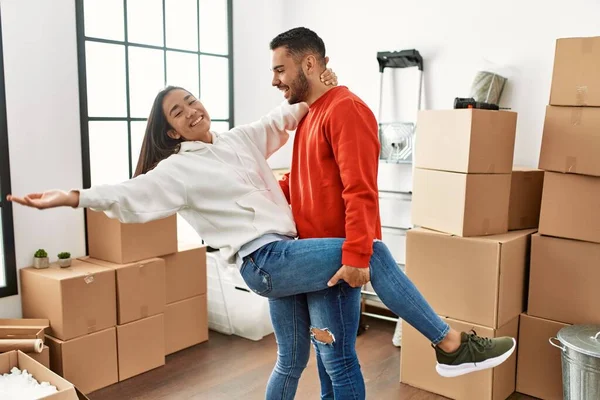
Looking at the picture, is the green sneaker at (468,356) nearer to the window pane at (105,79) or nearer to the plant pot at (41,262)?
the plant pot at (41,262)

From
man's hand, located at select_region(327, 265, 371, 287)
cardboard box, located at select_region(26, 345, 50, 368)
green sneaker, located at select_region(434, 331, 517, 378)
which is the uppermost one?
man's hand, located at select_region(327, 265, 371, 287)

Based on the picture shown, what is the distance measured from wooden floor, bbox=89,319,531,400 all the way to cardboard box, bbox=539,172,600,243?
2.70 ft

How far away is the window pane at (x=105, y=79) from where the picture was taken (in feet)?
9.98

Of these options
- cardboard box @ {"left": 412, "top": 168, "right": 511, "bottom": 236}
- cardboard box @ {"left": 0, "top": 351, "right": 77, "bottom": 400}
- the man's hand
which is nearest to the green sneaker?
the man's hand

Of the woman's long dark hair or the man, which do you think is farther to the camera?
the woman's long dark hair

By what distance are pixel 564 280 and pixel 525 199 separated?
0.43 meters

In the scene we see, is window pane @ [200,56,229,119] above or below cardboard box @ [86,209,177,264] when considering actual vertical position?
above

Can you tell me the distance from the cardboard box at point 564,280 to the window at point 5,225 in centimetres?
247

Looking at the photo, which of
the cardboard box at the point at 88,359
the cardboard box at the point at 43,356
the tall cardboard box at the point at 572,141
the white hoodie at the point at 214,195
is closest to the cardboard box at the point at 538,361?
the tall cardboard box at the point at 572,141

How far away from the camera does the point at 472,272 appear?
95.6 inches

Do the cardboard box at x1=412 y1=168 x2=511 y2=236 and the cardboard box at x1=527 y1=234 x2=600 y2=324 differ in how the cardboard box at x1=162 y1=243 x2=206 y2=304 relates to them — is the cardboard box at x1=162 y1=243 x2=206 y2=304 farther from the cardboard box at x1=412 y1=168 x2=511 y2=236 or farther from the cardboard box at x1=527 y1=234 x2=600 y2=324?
the cardboard box at x1=527 y1=234 x2=600 y2=324

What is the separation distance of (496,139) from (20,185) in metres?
2.27

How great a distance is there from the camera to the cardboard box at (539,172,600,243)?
89.9 inches

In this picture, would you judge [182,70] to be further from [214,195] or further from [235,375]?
[214,195]
